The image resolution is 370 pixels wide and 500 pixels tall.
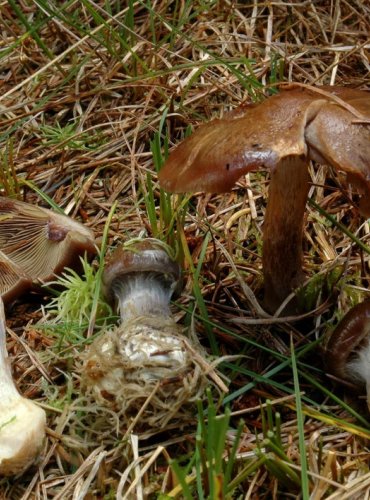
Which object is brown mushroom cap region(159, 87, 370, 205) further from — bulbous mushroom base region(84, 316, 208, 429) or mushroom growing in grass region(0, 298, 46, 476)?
mushroom growing in grass region(0, 298, 46, 476)

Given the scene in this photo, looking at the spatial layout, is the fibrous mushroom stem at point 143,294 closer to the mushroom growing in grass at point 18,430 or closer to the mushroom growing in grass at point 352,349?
the mushroom growing in grass at point 18,430

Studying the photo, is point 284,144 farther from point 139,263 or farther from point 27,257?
point 27,257

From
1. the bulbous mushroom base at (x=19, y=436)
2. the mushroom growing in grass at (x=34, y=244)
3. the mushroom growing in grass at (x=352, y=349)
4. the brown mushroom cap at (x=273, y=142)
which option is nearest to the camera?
the brown mushroom cap at (x=273, y=142)

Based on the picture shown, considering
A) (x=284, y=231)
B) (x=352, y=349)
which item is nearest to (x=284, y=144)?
(x=284, y=231)

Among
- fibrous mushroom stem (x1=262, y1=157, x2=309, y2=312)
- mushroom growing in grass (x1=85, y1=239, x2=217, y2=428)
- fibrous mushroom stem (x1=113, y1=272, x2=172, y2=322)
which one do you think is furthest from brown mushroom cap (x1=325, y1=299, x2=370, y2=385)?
fibrous mushroom stem (x1=113, y1=272, x2=172, y2=322)

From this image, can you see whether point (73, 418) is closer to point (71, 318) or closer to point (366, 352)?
point (71, 318)

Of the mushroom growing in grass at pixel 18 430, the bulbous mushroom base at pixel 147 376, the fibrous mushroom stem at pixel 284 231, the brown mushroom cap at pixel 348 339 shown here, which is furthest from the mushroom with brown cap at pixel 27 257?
the brown mushroom cap at pixel 348 339
